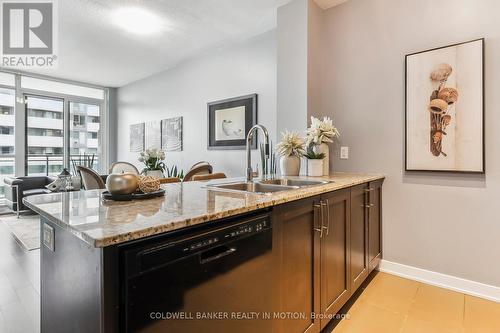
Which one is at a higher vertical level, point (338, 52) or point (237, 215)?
point (338, 52)

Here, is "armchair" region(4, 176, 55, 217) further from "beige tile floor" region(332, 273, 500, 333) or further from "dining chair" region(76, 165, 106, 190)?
"beige tile floor" region(332, 273, 500, 333)

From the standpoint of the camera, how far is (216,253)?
952mm

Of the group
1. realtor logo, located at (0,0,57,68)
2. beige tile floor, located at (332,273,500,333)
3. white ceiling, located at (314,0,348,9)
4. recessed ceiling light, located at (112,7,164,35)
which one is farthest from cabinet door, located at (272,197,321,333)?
realtor logo, located at (0,0,57,68)

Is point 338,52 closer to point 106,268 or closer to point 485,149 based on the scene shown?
point 485,149

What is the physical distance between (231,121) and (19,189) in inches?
151

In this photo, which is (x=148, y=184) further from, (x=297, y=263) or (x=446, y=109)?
(x=446, y=109)

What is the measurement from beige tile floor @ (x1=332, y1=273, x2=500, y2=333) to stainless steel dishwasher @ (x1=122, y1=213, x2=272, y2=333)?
0.91 meters

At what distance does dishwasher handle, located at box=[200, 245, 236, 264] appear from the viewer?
90cm

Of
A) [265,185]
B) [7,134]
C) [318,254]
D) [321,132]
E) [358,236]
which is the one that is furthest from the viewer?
[7,134]

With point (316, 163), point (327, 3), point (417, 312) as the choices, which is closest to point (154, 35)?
point (327, 3)

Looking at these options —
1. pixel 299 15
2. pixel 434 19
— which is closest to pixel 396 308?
pixel 434 19

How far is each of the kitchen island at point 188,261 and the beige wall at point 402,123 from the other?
1151mm

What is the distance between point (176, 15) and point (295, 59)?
148cm

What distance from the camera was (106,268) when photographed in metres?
0.70
